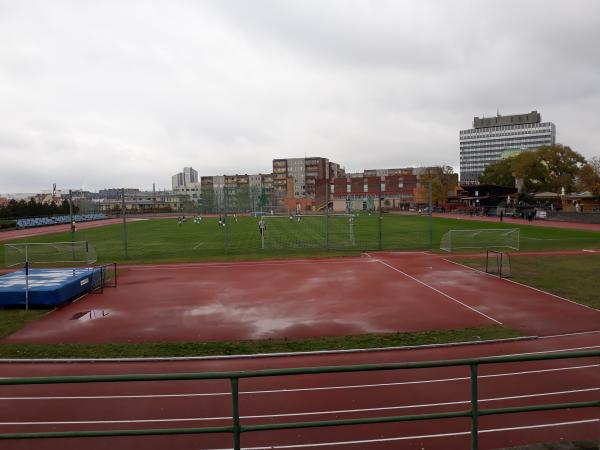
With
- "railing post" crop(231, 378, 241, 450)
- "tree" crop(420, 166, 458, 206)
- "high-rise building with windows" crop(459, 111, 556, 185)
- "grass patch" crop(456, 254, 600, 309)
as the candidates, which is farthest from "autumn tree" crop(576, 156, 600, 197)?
"high-rise building with windows" crop(459, 111, 556, 185)

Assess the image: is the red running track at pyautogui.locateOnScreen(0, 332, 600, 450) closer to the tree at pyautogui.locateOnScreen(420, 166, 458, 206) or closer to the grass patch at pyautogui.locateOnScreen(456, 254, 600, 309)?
the grass patch at pyautogui.locateOnScreen(456, 254, 600, 309)

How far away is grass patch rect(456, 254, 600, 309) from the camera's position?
55.0 feet

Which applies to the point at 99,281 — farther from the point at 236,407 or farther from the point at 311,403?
the point at 236,407

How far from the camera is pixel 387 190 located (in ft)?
387

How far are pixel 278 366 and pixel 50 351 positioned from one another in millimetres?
6047

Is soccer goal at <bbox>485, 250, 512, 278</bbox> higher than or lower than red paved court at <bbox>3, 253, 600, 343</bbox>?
higher

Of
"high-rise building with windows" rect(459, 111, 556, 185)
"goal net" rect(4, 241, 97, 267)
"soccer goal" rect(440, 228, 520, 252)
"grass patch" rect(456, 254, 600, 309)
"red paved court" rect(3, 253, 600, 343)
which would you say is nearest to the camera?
"red paved court" rect(3, 253, 600, 343)

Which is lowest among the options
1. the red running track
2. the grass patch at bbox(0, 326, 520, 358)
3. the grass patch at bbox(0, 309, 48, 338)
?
the red running track

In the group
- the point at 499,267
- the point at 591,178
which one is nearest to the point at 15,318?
the point at 499,267

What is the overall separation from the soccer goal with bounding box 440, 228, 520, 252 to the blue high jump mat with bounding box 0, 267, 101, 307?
74.2ft

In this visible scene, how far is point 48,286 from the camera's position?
632 inches

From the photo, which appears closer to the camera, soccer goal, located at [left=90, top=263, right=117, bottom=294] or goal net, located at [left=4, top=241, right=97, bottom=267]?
soccer goal, located at [left=90, top=263, right=117, bottom=294]

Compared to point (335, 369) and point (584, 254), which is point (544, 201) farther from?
point (335, 369)

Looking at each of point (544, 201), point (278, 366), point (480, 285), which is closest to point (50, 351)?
point (278, 366)
